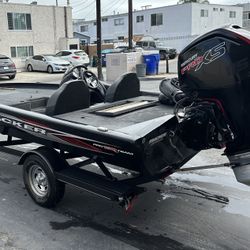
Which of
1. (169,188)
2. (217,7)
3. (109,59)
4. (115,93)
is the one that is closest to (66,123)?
(115,93)

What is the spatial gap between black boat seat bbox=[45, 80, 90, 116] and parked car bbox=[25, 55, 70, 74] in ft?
76.0

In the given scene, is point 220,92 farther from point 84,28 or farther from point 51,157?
point 84,28

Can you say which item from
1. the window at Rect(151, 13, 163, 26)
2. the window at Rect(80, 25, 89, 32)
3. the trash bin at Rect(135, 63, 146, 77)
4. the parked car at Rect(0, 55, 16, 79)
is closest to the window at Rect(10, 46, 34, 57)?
the parked car at Rect(0, 55, 16, 79)

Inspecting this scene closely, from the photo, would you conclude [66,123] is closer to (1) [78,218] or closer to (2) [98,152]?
(2) [98,152]

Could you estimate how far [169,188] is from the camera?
5199 millimetres

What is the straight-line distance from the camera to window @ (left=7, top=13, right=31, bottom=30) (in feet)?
103

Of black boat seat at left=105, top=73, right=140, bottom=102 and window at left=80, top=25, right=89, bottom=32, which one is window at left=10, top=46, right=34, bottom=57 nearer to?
black boat seat at left=105, top=73, right=140, bottom=102

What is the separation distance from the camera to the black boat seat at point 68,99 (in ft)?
15.1

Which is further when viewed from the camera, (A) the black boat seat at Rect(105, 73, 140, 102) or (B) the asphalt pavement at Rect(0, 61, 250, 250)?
(A) the black boat seat at Rect(105, 73, 140, 102)

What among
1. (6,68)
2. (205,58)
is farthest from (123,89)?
(6,68)

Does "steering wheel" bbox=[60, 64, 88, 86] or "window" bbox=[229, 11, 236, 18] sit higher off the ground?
"window" bbox=[229, 11, 236, 18]

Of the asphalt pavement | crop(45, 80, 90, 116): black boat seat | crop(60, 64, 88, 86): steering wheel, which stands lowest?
the asphalt pavement

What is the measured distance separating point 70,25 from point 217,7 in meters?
25.3

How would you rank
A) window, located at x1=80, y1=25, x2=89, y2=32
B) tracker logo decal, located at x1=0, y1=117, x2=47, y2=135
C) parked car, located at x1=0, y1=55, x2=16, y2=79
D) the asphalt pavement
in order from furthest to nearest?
window, located at x1=80, y1=25, x2=89, y2=32
parked car, located at x1=0, y1=55, x2=16, y2=79
tracker logo decal, located at x1=0, y1=117, x2=47, y2=135
the asphalt pavement
